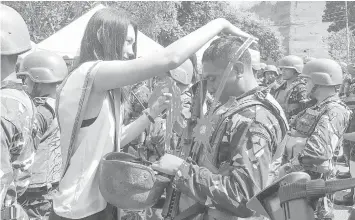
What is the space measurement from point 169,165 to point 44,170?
2090 mm

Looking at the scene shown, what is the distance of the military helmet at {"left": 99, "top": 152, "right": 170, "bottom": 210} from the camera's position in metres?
2.42

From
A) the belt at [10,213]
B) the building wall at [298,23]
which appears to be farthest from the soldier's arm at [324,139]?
the building wall at [298,23]

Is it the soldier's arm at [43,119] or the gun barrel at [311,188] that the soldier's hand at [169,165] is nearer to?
the gun barrel at [311,188]

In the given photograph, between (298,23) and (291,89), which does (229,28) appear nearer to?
(291,89)

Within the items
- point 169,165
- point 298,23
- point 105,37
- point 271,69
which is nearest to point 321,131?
point 169,165

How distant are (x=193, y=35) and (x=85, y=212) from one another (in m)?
1.08

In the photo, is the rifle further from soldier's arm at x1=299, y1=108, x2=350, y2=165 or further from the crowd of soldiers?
soldier's arm at x1=299, y1=108, x2=350, y2=165

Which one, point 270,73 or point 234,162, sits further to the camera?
point 270,73

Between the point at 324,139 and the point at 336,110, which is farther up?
the point at 336,110

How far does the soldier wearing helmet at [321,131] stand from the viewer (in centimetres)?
518

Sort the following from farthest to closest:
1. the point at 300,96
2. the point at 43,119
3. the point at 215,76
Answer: the point at 300,96 < the point at 43,119 < the point at 215,76

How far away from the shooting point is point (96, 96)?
2549mm

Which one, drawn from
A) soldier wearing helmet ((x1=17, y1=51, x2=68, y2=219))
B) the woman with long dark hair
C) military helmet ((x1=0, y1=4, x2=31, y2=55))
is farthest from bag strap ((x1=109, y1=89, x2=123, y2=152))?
soldier wearing helmet ((x1=17, y1=51, x2=68, y2=219))

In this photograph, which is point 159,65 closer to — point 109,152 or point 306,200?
point 109,152
